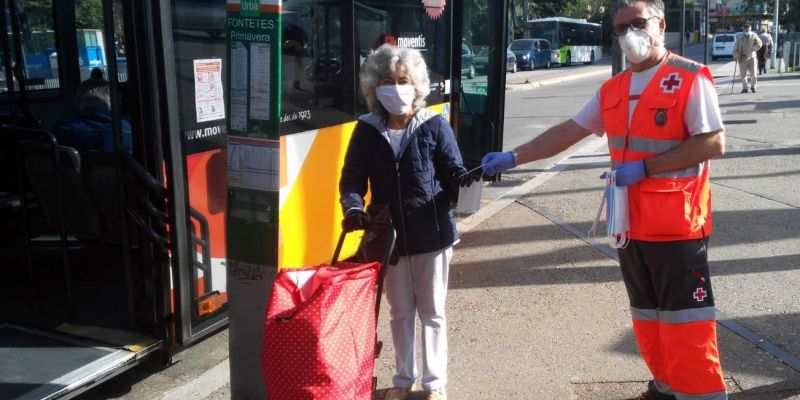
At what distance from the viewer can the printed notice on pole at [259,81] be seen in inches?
120

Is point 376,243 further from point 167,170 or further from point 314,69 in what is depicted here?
point 314,69

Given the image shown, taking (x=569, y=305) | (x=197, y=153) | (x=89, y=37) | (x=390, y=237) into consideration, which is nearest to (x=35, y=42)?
(x=89, y=37)

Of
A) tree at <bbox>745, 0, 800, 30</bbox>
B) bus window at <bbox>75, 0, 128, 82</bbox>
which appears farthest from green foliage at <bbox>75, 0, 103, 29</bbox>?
tree at <bbox>745, 0, 800, 30</bbox>

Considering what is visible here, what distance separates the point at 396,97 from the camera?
11.3 ft

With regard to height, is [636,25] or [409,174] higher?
[636,25]

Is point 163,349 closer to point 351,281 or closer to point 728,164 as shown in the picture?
point 351,281

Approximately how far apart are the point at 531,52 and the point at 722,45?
13.1 metres

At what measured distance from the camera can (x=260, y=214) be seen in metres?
3.23

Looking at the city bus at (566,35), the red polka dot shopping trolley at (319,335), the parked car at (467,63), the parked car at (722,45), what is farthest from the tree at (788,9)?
the red polka dot shopping trolley at (319,335)

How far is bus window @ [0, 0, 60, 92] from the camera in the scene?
5617 millimetres

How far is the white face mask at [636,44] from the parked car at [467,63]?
4.53 m

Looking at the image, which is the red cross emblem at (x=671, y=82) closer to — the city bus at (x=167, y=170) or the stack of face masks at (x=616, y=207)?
the stack of face masks at (x=616, y=207)

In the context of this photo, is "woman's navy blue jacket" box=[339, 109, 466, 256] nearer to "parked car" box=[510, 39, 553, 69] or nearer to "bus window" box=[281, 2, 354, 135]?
"bus window" box=[281, 2, 354, 135]

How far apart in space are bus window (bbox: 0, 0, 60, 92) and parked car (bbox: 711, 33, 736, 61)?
154ft
